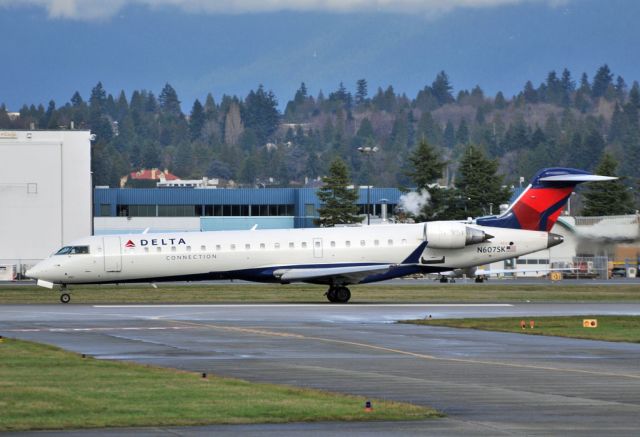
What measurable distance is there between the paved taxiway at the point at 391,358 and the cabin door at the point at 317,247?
19.5 feet

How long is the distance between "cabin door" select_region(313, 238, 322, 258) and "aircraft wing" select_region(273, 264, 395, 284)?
61 centimetres

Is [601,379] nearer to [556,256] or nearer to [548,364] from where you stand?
[548,364]

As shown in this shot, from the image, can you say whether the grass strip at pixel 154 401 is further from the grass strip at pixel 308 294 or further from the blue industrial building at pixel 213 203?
the blue industrial building at pixel 213 203

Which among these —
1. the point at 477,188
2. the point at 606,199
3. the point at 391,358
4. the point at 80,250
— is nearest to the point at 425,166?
the point at 477,188

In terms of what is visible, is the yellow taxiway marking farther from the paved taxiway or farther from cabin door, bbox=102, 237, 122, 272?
cabin door, bbox=102, 237, 122, 272

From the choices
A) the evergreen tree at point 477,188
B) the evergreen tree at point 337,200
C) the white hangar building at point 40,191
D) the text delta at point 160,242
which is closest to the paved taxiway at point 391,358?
the text delta at point 160,242

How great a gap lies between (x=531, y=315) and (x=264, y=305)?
11.6 m

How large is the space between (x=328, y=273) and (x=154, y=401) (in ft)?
105

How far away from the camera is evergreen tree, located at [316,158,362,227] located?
126812mm

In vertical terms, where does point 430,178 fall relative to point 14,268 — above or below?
above

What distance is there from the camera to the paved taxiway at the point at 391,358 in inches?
684

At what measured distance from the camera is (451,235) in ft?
168

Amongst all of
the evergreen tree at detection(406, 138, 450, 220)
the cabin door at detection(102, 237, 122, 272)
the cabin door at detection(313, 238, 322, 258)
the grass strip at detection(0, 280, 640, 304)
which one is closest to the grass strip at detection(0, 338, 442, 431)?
the cabin door at detection(102, 237, 122, 272)

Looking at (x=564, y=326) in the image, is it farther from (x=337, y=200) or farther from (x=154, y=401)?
(x=337, y=200)
